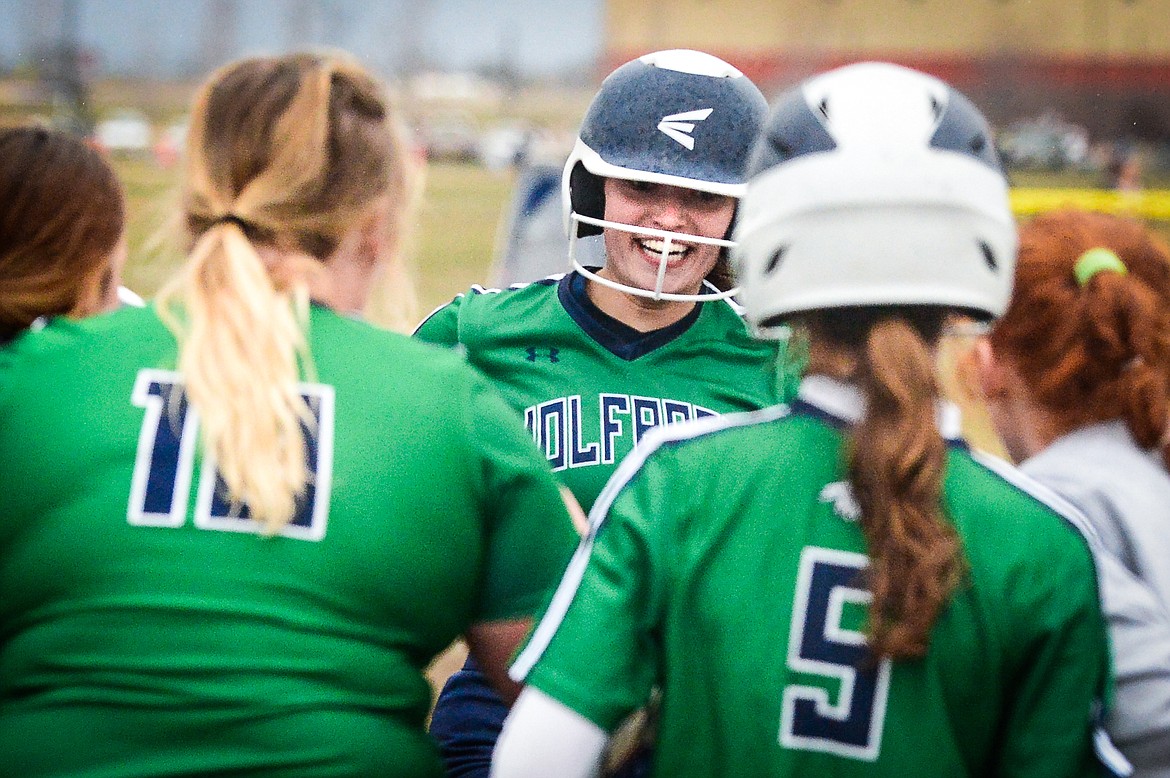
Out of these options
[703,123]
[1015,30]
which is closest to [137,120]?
[1015,30]

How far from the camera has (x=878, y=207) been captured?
5.59 feet

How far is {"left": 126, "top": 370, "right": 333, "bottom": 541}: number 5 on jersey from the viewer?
1.70 metres

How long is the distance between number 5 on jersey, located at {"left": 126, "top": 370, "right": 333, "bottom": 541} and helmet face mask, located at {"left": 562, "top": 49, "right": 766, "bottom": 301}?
1395 millimetres

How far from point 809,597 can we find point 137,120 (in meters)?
36.2

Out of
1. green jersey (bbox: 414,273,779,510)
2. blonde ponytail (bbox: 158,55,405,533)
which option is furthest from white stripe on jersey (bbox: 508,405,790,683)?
green jersey (bbox: 414,273,779,510)

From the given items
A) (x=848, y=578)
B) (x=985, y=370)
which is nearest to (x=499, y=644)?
(x=848, y=578)

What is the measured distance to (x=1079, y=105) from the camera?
38656 mm

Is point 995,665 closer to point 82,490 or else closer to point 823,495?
point 823,495

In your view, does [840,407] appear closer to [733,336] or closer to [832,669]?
[832,669]

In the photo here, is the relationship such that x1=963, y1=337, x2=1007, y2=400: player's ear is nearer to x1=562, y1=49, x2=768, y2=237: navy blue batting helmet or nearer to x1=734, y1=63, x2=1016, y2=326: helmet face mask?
x1=734, y1=63, x2=1016, y2=326: helmet face mask

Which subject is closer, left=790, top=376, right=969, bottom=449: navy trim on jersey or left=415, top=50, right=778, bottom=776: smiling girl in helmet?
left=790, top=376, right=969, bottom=449: navy trim on jersey

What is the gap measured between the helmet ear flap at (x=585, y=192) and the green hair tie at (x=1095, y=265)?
152 centimetres

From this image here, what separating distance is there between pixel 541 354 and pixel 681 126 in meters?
0.64

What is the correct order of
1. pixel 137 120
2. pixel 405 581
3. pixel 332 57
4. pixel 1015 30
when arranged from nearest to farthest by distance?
pixel 405 581 → pixel 332 57 → pixel 137 120 → pixel 1015 30
